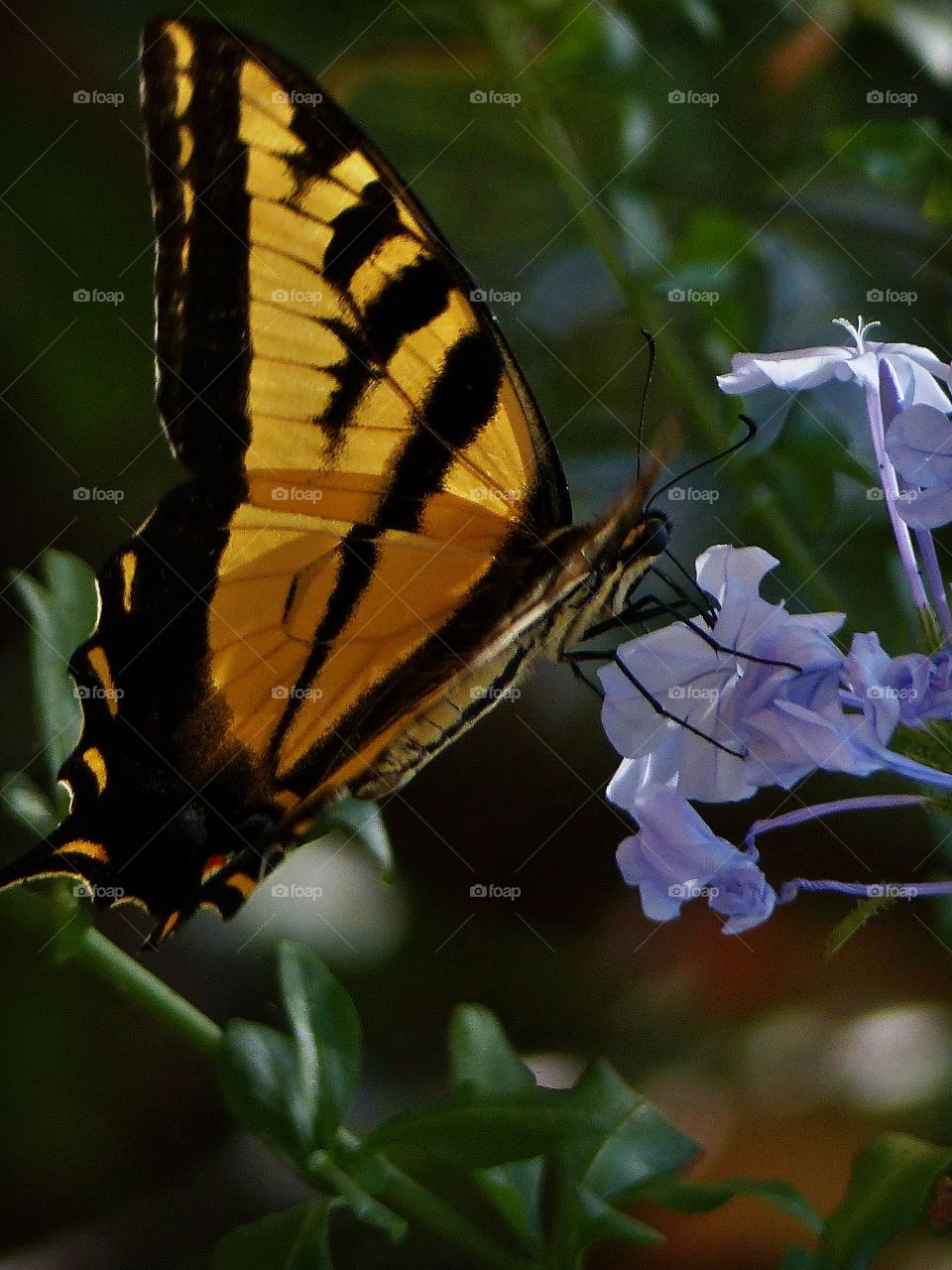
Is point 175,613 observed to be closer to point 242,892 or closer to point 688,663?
point 242,892

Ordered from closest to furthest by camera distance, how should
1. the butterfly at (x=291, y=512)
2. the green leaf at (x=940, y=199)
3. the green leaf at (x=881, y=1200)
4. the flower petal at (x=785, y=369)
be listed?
the flower petal at (x=785, y=369) → the green leaf at (x=881, y=1200) → the butterfly at (x=291, y=512) → the green leaf at (x=940, y=199)

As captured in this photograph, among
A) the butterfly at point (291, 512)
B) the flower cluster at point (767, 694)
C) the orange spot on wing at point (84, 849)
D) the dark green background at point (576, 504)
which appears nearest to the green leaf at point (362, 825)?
the butterfly at point (291, 512)

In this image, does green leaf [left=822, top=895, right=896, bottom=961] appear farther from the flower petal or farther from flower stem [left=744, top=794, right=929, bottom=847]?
the flower petal

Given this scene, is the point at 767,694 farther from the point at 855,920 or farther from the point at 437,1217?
the point at 437,1217

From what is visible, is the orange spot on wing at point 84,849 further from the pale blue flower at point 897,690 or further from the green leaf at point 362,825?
the pale blue flower at point 897,690

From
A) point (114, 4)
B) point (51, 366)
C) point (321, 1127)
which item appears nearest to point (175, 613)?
point (321, 1127)

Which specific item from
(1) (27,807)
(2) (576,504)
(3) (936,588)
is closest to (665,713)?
(3) (936,588)
